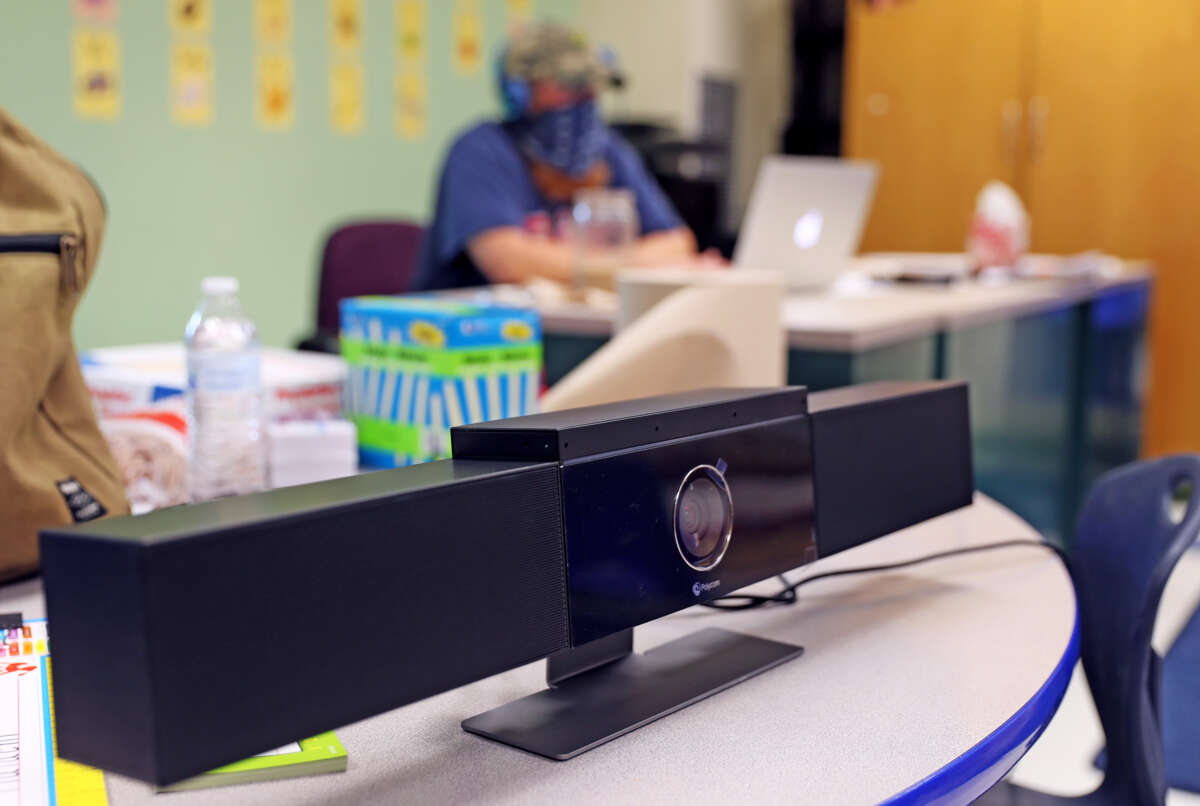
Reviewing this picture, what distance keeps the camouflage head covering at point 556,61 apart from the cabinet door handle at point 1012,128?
1930 mm

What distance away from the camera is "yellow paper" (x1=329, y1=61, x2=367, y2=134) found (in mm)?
3688

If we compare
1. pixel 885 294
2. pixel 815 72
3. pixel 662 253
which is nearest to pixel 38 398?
pixel 885 294

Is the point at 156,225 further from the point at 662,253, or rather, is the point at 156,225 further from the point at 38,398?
the point at 38,398

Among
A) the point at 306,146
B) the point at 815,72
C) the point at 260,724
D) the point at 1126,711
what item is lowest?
the point at 1126,711

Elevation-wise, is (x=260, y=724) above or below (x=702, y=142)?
below

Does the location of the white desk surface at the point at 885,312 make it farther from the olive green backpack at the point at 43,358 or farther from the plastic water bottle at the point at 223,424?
the olive green backpack at the point at 43,358

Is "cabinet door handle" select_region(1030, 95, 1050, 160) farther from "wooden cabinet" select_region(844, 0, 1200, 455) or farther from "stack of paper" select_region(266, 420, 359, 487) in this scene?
Result: "stack of paper" select_region(266, 420, 359, 487)

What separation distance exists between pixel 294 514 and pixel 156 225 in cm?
301

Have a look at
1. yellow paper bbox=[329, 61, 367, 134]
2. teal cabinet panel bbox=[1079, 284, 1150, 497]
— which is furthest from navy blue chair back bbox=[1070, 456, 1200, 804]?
yellow paper bbox=[329, 61, 367, 134]

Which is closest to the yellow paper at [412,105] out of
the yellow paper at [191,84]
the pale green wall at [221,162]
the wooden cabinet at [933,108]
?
the pale green wall at [221,162]

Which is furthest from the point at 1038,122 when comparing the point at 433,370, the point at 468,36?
the point at 433,370

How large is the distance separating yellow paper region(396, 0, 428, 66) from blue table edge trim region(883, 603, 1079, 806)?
3492 mm

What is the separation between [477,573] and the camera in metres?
0.59

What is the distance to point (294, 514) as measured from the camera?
20.6 inches
